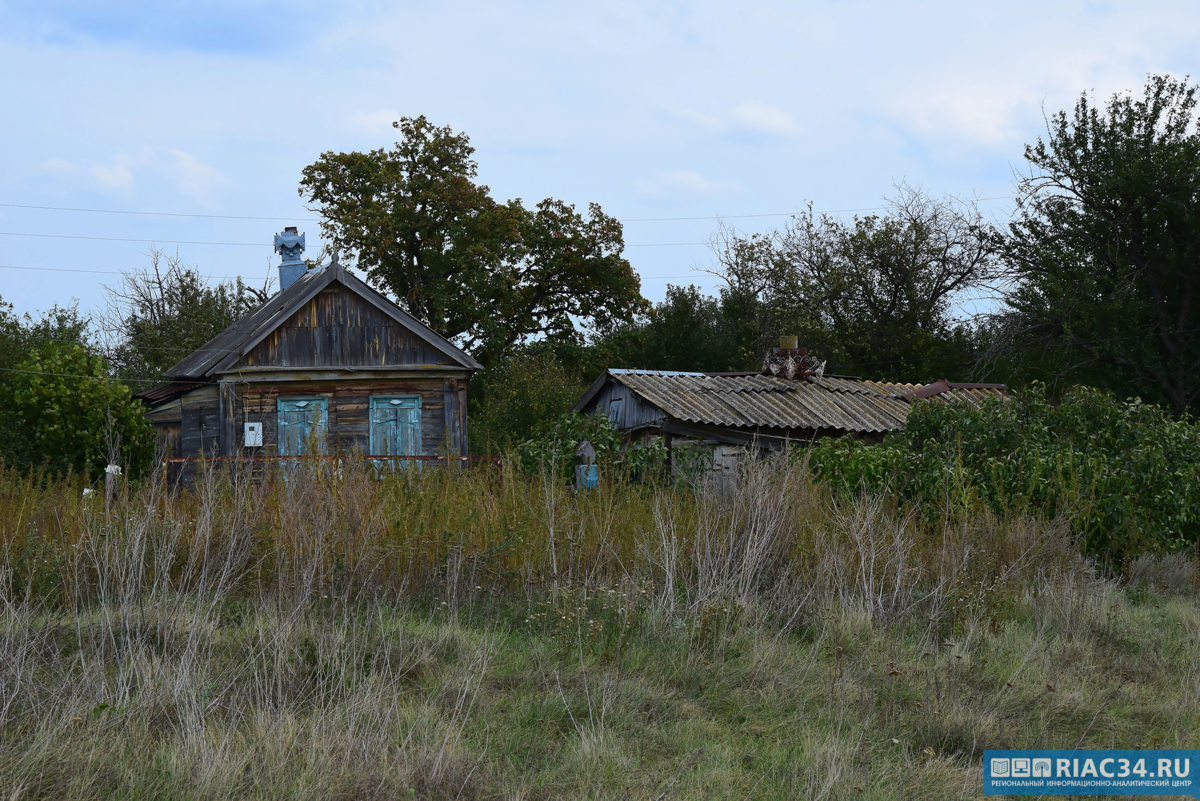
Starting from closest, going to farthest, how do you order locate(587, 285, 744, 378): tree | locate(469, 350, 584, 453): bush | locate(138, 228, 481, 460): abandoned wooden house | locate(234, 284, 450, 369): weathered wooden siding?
locate(138, 228, 481, 460): abandoned wooden house, locate(234, 284, 450, 369): weathered wooden siding, locate(469, 350, 584, 453): bush, locate(587, 285, 744, 378): tree

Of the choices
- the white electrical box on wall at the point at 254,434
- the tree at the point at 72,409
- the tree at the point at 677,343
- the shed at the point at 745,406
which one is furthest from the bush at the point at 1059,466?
the tree at the point at 677,343

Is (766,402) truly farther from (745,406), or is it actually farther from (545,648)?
(545,648)

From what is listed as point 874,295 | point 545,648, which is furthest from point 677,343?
point 545,648

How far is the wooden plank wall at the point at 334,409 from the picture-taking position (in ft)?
62.0

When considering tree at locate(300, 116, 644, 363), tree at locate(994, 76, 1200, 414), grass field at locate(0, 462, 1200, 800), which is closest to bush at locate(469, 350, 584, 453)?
tree at locate(300, 116, 644, 363)

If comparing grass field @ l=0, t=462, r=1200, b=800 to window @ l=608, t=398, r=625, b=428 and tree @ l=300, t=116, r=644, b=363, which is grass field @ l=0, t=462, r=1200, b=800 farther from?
tree @ l=300, t=116, r=644, b=363

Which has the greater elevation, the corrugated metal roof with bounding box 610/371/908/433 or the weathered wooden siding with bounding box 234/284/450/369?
the weathered wooden siding with bounding box 234/284/450/369

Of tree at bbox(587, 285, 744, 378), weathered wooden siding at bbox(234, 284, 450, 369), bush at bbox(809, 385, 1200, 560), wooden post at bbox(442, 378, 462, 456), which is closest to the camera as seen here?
bush at bbox(809, 385, 1200, 560)

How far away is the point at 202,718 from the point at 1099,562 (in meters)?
8.52

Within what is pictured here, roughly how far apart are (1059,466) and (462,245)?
84.3ft

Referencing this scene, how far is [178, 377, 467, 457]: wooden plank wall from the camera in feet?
62.0

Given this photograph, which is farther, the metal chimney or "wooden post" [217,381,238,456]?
the metal chimney

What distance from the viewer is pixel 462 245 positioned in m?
32.5

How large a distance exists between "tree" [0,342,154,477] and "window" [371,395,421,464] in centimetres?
468
